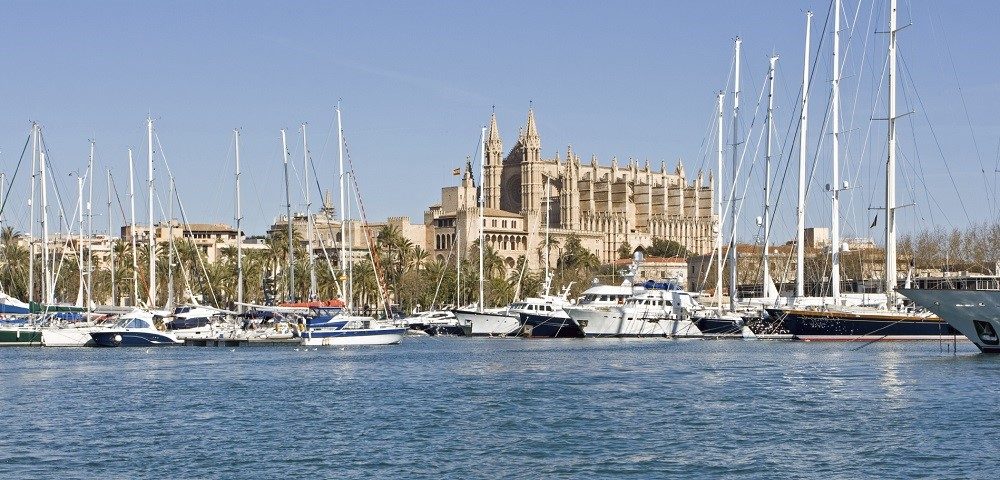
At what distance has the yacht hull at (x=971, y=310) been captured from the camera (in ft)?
175

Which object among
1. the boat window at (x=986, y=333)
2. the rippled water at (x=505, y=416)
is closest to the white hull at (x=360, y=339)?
the rippled water at (x=505, y=416)

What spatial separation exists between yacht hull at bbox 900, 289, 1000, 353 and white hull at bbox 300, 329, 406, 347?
26472 mm

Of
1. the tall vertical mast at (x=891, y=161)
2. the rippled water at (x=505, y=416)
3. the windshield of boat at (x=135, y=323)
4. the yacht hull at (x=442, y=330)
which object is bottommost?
the rippled water at (x=505, y=416)

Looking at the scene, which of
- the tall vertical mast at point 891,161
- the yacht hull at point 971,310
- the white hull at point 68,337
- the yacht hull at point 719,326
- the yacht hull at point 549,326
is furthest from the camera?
the yacht hull at point 549,326

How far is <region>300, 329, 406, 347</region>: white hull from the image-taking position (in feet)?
231

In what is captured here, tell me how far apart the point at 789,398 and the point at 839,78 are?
3368cm

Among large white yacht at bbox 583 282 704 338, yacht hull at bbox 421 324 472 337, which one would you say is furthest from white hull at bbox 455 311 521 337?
large white yacht at bbox 583 282 704 338

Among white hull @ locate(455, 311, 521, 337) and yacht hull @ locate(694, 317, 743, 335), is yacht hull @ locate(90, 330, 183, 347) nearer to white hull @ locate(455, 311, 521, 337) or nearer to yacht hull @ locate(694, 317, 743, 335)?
white hull @ locate(455, 311, 521, 337)

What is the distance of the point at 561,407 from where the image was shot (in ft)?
134

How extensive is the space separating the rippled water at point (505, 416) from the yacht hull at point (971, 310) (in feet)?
5.19

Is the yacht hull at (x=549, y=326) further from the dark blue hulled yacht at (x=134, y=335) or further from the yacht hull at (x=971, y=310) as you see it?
the yacht hull at (x=971, y=310)

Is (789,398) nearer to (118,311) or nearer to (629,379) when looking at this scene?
(629,379)

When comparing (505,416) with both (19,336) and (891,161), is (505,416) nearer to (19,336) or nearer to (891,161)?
(891,161)

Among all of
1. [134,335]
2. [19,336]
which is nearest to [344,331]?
[134,335]
